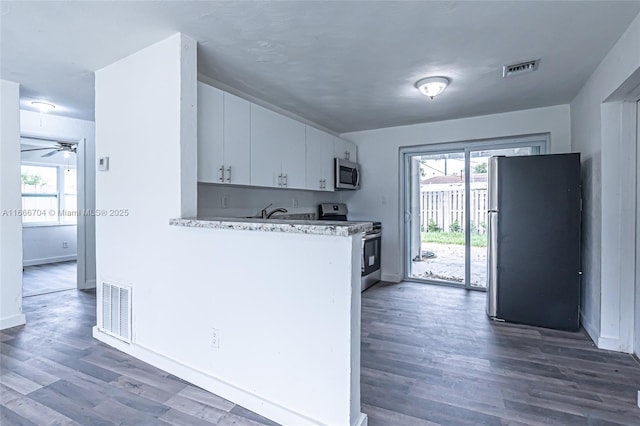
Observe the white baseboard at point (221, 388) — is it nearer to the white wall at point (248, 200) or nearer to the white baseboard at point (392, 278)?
the white wall at point (248, 200)

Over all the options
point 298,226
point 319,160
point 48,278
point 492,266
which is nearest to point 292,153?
point 319,160

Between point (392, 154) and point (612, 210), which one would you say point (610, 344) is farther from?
point (392, 154)

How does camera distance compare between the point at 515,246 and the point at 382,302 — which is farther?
the point at 382,302

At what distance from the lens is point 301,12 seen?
187 centimetres

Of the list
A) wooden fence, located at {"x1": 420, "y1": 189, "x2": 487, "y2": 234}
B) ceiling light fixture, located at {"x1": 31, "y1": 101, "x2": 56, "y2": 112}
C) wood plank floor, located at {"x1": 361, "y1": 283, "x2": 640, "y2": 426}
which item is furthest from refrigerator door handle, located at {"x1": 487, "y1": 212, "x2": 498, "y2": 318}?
ceiling light fixture, located at {"x1": 31, "y1": 101, "x2": 56, "y2": 112}

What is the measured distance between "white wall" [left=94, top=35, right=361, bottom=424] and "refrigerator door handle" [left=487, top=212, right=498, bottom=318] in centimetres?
227

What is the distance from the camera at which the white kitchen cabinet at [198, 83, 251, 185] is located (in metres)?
2.47

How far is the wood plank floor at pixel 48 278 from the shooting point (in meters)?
4.24

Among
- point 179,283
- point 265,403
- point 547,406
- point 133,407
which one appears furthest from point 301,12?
point 547,406

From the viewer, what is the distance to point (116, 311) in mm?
2553

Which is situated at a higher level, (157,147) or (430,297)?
(157,147)

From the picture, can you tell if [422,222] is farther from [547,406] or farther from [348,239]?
[348,239]

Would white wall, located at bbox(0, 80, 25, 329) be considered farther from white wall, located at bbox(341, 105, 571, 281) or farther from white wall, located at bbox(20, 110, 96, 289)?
white wall, located at bbox(341, 105, 571, 281)

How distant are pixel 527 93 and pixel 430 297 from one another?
2451 millimetres
